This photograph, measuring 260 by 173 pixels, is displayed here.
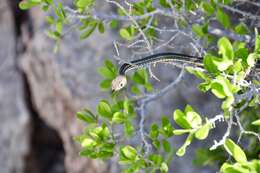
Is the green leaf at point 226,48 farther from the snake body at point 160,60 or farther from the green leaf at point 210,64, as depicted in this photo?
the snake body at point 160,60

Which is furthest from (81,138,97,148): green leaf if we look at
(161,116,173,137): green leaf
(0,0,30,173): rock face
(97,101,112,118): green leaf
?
(0,0,30,173): rock face

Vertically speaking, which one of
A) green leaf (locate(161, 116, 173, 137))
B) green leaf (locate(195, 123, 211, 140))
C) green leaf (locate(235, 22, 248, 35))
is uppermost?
green leaf (locate(195, 123, 211, 140))

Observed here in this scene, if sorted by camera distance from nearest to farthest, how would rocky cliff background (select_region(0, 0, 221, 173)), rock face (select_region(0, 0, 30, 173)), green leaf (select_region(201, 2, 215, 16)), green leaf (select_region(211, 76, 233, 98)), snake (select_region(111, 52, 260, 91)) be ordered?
green leaf (select_region(211, 76, 233, 98)) → snake (select_region(111, 52, 260, 91)) → green leaf (select_region(201, 2, 215, 16)) → rocky cliff background (select_region(0, 0, 221, 173)) → rock face (select_region(0, 0, 30, 173))

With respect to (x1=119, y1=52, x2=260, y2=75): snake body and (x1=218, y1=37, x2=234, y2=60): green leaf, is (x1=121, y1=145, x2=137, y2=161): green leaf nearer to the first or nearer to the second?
(x1=119, y1=52, x2=260, y2=75): snake body

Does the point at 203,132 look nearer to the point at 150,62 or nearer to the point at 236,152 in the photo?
the point at 236,152

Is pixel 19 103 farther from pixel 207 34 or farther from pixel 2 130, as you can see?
pixel 207 34

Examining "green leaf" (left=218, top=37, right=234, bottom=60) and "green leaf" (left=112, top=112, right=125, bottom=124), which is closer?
"green leaf" (left=218, top=37, right=234, bottom=60)

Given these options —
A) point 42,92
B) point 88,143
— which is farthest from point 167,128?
point 42,92

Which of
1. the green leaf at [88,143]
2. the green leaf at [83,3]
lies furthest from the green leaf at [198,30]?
the green leaf at [88,143]

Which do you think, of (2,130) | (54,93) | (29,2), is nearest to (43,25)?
(54,93)

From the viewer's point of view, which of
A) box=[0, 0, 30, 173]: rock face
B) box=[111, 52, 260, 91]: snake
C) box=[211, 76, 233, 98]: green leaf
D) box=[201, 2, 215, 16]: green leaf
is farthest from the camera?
box=[0, 0, 30, 173]: rock face
